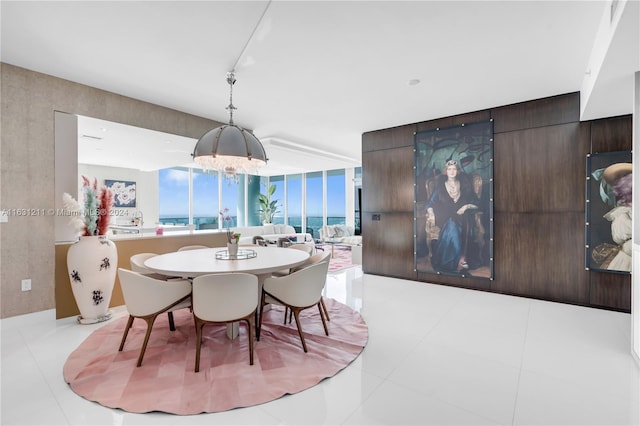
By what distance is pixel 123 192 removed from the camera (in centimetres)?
838

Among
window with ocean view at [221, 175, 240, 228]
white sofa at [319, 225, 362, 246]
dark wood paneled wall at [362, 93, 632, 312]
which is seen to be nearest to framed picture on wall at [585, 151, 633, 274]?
dark wood paneled wall at [362, 93, 632, 312]

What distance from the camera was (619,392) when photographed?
2.07m

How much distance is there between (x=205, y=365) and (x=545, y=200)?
450cm

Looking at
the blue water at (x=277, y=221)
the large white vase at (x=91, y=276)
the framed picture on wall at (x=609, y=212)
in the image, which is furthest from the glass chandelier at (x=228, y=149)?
the blue water at (x=277, y=221)

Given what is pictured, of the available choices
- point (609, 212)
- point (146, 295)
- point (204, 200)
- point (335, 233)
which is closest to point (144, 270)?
point (146, 295)

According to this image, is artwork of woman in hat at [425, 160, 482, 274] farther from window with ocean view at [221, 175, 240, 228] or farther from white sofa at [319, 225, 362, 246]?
window with ocean view at [221, 175, 240, 228]

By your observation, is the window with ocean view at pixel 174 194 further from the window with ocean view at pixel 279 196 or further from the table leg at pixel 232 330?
the table leg at pixel 232 330

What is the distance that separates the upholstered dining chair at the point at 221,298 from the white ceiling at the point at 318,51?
6.73 ft

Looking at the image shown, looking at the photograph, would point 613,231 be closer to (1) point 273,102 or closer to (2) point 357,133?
(2) point 357,133

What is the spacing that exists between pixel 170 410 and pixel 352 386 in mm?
1176

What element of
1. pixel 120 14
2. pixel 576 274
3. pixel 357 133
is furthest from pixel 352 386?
pixel 357 133

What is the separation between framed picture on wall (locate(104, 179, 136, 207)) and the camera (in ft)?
26.8

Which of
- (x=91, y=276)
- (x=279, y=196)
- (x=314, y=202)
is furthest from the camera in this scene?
(x=279, y=196)

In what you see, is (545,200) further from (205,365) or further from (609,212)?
(205,365)
